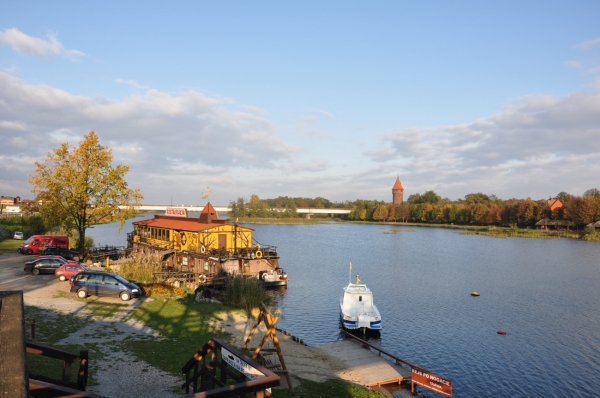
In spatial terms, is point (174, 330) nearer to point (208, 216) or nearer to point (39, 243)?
point (208, 216)

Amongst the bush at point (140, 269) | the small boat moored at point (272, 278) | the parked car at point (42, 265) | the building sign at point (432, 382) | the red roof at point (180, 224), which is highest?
the red roof at point (180, 224)

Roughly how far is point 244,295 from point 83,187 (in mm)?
23322

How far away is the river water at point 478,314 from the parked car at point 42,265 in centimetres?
1990

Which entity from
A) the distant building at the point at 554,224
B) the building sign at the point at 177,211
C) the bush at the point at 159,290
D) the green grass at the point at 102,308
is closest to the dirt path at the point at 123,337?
the green grass at the point at 102,308

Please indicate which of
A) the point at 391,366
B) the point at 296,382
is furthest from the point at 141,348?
the point at 391,366

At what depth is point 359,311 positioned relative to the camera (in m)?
34.6

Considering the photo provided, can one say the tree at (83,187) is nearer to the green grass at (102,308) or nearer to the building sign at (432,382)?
the green grass at (102,308)

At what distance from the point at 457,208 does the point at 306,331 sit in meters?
166

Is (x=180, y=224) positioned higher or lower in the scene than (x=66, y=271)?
higher

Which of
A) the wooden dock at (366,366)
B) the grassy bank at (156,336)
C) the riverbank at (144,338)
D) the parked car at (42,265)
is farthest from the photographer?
the parked car at (42,265)

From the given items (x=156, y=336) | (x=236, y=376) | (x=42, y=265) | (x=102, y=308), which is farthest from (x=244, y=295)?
(x=236, y=376)

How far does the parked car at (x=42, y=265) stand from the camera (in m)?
36.4

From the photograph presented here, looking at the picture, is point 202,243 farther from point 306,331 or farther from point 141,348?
point 141,348

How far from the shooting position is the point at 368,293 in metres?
35.8
